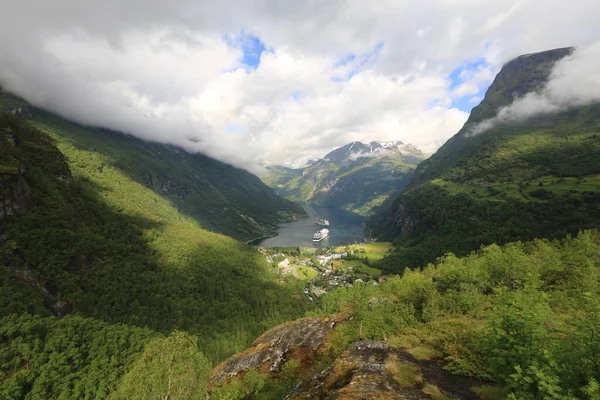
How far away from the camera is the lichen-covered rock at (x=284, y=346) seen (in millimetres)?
31859

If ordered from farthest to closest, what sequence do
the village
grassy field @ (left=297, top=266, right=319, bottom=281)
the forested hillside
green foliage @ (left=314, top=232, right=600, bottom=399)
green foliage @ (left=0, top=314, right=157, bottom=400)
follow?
grassy field @ (left=297, top=266, right=319, bottom=281), the village, the forested hillside, green foliage @ (left=0, top=314, right=157, bottom=400), green foliage @ (left=314, top=232, right=600, bottom=399)

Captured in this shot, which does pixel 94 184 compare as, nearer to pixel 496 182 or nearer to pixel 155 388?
pixel 155 388

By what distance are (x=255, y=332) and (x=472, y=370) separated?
10915 cm

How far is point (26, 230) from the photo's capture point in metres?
101

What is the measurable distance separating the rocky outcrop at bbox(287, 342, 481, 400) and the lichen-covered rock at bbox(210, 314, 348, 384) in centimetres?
1452

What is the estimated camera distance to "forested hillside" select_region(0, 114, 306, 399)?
2121 inches

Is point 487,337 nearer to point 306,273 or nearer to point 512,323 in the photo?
point 512,323

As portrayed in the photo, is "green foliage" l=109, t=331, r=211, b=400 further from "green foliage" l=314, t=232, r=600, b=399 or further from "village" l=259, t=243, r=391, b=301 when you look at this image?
"village" l=259, t=243, r=391, b=301

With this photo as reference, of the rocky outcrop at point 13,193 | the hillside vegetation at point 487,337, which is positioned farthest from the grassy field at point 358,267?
the rocky outcrop at point 13,193

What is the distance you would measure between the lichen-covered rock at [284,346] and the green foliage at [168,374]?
115 inches

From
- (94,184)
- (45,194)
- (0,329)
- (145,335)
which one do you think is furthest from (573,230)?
(94,184)

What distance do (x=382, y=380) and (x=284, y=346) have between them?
23294 mm

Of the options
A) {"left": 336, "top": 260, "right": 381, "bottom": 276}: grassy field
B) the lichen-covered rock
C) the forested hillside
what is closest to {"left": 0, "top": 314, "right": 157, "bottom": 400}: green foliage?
the forested hillside

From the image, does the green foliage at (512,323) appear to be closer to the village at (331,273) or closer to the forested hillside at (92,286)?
the forested hillside at (92,286)
